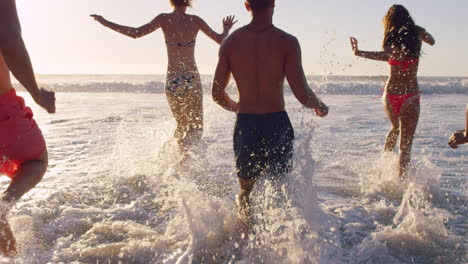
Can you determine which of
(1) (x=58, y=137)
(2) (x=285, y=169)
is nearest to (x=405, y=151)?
(2) (x=285, y=169)

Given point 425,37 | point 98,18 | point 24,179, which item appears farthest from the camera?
point 98,18

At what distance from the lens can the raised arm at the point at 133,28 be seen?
493 centimetres

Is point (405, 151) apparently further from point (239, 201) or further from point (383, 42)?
point (239, 201)

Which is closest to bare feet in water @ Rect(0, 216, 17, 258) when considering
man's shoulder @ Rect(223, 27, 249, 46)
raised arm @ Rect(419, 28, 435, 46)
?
man's shoulder @ Rect(223, 27, 249, 46)

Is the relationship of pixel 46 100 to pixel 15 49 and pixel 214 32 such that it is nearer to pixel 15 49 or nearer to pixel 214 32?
pixel 15 49

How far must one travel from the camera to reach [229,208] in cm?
385

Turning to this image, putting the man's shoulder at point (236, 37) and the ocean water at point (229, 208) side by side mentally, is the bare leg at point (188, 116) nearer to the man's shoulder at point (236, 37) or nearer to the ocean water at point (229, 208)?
the ocean water at point (229, 208)

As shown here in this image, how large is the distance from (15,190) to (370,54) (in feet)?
11.8

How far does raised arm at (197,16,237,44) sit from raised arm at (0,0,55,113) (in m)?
2.44

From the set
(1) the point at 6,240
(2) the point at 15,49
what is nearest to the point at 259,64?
(2) the point at 15,49

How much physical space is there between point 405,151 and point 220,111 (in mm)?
7423

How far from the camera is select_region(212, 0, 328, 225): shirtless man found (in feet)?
10.0

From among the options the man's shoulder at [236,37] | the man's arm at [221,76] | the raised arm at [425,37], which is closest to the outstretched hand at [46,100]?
the man's arm at [221,76]

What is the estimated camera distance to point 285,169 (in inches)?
130
